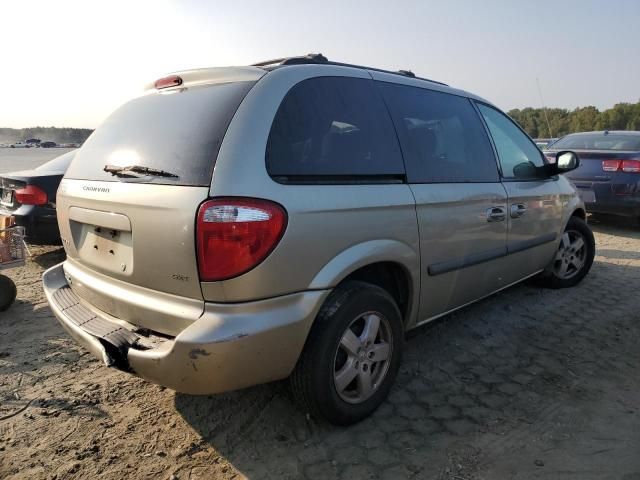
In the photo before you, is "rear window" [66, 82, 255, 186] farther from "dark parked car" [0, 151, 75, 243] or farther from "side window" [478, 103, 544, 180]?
"dark parked car" [0, 151, 75, 243]

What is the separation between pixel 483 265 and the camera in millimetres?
3324

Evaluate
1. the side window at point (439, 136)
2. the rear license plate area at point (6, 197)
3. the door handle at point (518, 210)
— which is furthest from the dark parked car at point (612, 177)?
the rear license plate area at point (6, 197)

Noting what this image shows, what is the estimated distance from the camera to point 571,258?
4750mm

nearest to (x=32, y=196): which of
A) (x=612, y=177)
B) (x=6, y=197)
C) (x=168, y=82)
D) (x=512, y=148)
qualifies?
(x=6, y=197)

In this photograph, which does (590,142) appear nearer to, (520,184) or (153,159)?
(520,184)

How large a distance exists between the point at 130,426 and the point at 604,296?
4.17m

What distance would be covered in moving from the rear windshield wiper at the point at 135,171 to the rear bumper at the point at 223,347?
65 cm

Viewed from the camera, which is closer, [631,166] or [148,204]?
[148,204]

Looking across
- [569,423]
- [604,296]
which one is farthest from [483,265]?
[604,296]

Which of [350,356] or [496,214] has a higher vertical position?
[496,214]

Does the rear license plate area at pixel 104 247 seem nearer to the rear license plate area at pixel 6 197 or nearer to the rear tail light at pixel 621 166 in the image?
the rear license plate area at pixel 6 197

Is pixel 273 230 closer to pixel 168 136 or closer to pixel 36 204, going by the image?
pixel 168 136

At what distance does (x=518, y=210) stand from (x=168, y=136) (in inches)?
102

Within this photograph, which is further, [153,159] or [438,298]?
[438,298]
